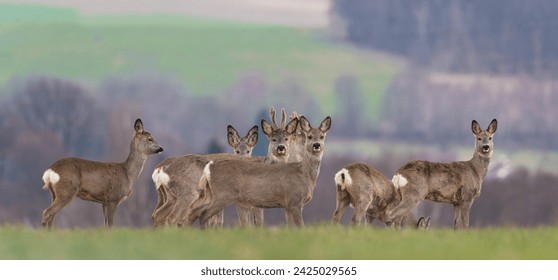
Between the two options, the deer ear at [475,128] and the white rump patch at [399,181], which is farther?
the deer ear at [475,128]

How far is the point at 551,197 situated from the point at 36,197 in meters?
23.1

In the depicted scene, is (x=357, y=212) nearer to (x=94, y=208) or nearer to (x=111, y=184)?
(x=111, y=184)

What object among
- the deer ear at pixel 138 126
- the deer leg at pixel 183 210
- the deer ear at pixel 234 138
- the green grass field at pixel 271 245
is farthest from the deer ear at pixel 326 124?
the deer ear at pixel 138 126

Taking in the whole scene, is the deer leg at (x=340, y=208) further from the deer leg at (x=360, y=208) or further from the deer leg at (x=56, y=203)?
the deer leg at (x=56, y=203)

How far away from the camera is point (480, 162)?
2439 centimetres

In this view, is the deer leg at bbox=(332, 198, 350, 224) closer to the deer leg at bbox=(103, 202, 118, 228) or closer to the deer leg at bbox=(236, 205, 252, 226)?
the deer leg at bbox=(236, 205, 252, 226)

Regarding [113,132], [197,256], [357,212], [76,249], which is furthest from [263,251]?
[113,132]

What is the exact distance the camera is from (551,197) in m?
61.6

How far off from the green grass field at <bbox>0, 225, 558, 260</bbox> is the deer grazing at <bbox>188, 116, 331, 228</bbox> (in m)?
0.76

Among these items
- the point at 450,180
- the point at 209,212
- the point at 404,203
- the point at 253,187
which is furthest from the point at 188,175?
the point at 450,180

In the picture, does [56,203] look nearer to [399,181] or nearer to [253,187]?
[253,187]

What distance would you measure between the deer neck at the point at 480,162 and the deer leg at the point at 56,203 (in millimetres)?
6981

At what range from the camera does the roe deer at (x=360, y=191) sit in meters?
22.6

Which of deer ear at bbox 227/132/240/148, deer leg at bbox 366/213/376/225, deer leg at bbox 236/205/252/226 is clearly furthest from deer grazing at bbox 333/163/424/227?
deer ear at bbox 227/132/240/148
